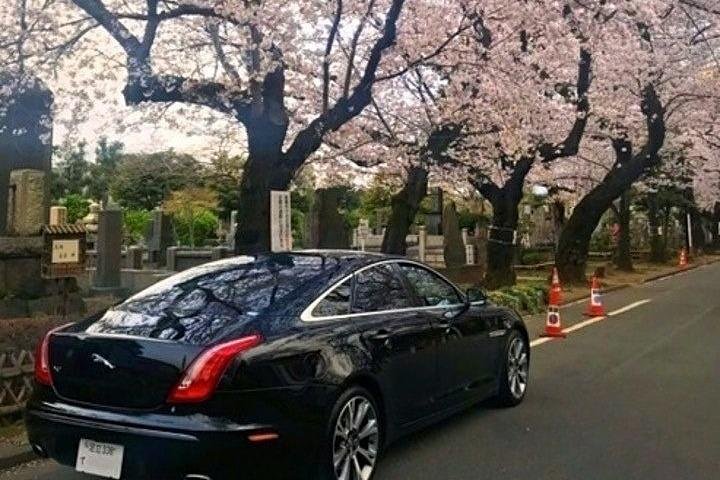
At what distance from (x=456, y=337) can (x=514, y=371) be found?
143cm

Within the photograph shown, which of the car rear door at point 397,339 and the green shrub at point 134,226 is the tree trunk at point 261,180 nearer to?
the car rear door at point 397,339

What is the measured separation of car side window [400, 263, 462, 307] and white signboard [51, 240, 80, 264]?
597 cm

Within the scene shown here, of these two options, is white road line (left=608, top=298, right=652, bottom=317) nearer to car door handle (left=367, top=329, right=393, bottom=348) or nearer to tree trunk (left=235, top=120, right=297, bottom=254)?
tree trunk (left=235, top=120, right=297, bottom=254)

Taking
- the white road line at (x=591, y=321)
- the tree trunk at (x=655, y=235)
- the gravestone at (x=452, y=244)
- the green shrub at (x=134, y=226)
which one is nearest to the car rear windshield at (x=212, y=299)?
the white road line at (x=591, y=321)

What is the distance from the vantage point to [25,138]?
561 inches

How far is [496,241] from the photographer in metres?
19.0

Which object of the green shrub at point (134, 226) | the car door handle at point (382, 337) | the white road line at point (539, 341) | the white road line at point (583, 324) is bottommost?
the white road line at point (539, 341)

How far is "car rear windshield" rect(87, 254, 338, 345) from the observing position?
445 centimetres

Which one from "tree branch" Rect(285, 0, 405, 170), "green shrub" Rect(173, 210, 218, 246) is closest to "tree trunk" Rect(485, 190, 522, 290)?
"tree branch" Rect(285, 0, 405, 170)

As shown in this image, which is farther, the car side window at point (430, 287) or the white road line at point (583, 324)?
the white road line at point (583, 324)

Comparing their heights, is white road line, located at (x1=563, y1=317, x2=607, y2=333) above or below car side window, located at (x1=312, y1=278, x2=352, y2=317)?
below

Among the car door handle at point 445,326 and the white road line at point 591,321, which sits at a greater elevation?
the car door handle at point 445,326

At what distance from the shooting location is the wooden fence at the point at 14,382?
19.7 ft

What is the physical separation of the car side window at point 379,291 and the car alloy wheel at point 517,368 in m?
1.90
